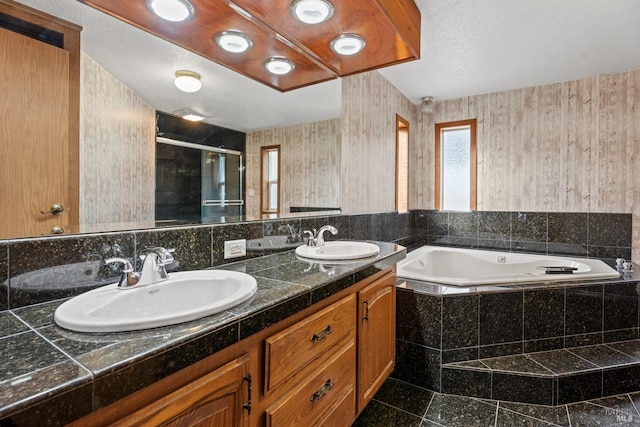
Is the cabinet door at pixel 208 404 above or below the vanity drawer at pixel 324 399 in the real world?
above

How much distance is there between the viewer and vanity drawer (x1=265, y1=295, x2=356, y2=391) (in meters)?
0.92

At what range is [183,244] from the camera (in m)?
1.25

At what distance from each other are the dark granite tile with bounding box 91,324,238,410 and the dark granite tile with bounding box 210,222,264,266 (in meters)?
0.65

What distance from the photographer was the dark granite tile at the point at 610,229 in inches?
117

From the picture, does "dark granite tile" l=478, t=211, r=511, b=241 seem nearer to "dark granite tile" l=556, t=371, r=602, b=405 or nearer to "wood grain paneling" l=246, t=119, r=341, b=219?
"dark granite tile" l=556, t=371, r=602, b=405

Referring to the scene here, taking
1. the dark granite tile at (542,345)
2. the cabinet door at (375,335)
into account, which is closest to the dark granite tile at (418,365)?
the cabinet door at (375,335)

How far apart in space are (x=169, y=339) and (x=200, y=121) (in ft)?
3.52

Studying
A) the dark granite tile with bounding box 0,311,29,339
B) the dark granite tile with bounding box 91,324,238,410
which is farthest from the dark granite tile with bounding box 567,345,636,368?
the dark granite tile with bounding box 0,311,29,339

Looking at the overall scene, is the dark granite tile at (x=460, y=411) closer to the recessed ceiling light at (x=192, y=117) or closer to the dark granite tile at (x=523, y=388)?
the dark granite tile at (x=523, y=388)

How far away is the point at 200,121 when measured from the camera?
144 cm

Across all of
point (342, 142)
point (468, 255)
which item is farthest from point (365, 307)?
point (468, 255)

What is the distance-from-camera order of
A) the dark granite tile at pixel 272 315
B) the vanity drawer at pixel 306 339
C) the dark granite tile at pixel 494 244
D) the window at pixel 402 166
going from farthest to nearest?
the window at pixel 402 166 < the dark granite tile at pixel 494 244 < the vanity drawer at pixel 306 339 < the dark granite tile at pixel 272 315

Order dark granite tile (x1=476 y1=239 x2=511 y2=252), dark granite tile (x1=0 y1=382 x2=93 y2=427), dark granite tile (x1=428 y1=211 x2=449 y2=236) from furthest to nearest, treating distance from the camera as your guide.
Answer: dark granite tile (x1=428 y1=211 x2=449 y2=236) → dark granite tile (x1=476 y1=239 x2=511 y2=252) → dark granite tile (x1=0 y1=382 x2=93 y2=427)

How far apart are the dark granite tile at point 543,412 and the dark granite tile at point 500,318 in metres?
0.35
